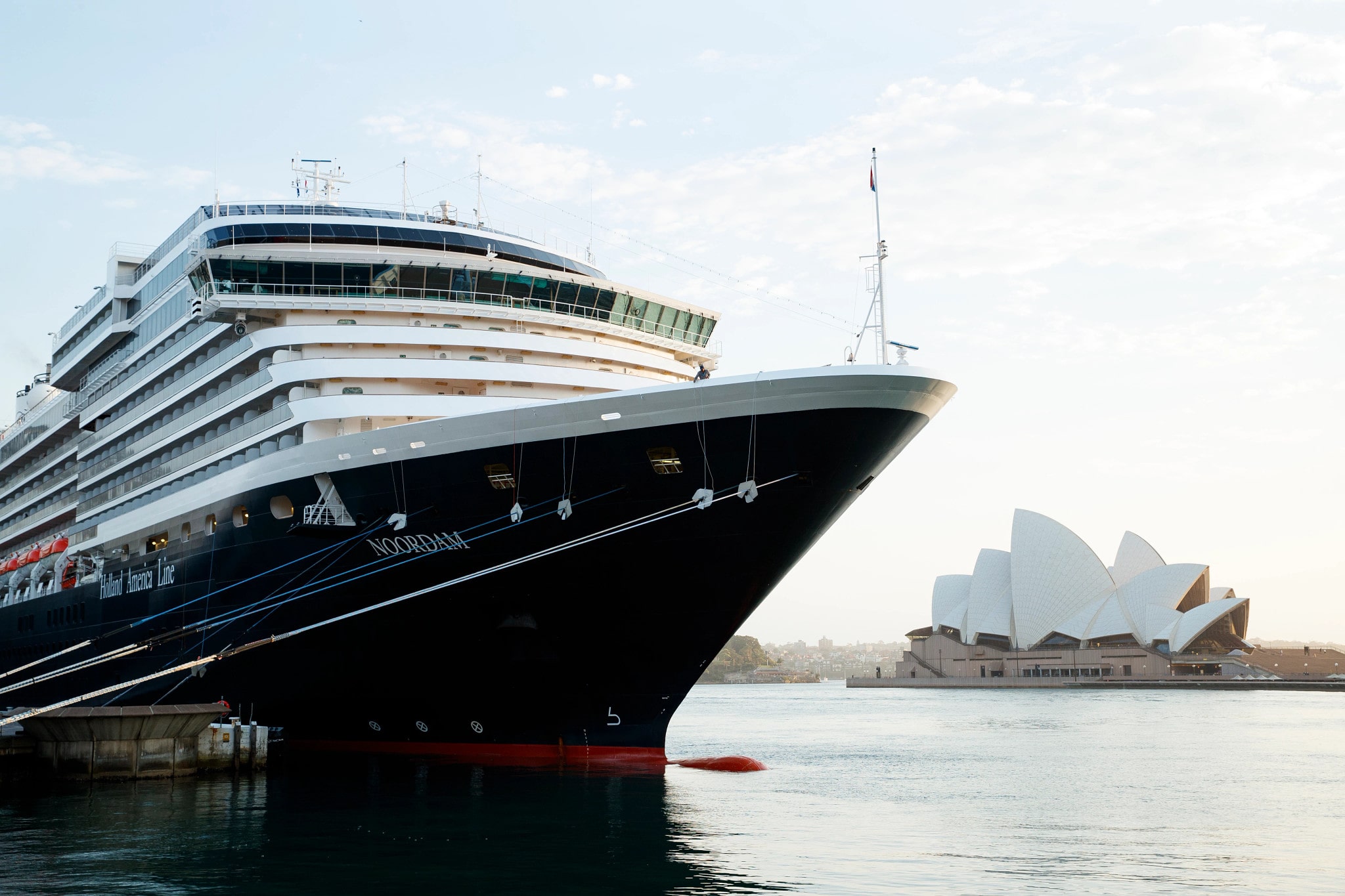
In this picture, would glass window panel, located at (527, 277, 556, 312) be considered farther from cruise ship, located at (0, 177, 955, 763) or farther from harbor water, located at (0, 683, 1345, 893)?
harbor water, located at (0, 683, 1345, 893)

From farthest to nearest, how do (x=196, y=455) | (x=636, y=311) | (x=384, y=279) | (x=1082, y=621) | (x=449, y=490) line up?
(x=1082, y=621), (x=636, y=311), (x=196, y=455), (x=384, y=279), (x=449, y=490)

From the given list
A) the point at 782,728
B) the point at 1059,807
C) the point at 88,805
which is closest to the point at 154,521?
the point at 88,805

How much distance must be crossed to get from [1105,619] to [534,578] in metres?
102

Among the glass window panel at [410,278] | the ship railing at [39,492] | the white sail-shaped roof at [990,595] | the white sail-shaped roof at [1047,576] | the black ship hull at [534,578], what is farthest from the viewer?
the white sail-shaped roof at [990,595]

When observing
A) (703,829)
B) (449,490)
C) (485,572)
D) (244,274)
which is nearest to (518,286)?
(244,274)

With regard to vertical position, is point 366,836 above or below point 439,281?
below

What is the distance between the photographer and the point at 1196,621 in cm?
11081

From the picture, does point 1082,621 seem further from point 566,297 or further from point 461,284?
point 461,284

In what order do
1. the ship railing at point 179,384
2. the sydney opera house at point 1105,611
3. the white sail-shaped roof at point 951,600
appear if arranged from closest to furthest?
the ship railing at point 179,384
the sydney opera house at point 1105,611
the white sail-shaped roof at point 951,600

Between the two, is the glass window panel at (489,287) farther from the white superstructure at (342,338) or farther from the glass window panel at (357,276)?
the glass window panel at (357,276)

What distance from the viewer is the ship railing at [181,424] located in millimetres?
24844

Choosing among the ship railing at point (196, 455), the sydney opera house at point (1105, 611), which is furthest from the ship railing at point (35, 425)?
the sydney opera house at point (1105, 611)

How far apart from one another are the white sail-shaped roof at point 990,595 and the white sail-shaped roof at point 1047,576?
132 inches

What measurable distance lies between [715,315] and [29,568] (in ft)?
71.7
